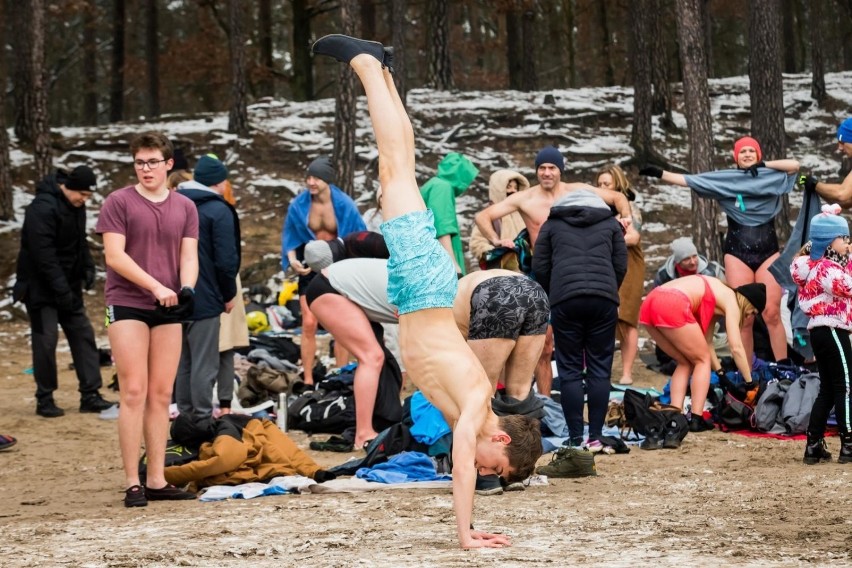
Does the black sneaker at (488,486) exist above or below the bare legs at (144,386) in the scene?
below

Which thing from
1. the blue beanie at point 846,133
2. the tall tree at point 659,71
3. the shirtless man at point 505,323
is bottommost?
the shirtless man at point 505,323

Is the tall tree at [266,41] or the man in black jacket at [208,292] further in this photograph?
the tall tree at [266,41]

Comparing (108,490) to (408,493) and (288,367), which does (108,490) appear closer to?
(408,493)

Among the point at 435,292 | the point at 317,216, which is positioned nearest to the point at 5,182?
the point at 317,216

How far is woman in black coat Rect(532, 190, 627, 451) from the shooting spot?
8008 millimetres

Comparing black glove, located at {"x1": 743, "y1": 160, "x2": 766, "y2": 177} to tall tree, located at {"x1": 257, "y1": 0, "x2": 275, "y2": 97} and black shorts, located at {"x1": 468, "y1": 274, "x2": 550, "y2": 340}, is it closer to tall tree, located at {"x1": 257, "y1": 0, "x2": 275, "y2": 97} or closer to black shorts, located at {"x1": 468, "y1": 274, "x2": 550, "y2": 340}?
black shorts, located at {"x1": 468, "y1": 274, "x2": 550, "y2": 340}

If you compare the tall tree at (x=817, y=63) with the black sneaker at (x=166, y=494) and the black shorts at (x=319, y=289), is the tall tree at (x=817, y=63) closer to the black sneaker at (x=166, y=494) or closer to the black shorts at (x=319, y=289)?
the black shorts at (x=319, y=289)

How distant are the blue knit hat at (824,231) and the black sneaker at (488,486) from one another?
2.81 metres

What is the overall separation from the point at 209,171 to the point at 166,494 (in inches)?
127

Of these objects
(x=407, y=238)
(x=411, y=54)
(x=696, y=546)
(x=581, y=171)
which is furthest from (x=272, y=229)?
(x=411, y=54)

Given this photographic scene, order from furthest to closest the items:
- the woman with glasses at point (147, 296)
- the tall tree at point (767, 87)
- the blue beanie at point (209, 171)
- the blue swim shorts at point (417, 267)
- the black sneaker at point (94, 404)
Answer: the tall tree at point (767, 87)
the black sneaker at point (94, 404)
the blue beanie at point (209, 171)
the woman with glasses at point (147, 296)
the blue swim shorts at point (417, 267)

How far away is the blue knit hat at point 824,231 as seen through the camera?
25.7ft

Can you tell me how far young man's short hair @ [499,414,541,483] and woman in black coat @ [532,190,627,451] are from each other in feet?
7.10

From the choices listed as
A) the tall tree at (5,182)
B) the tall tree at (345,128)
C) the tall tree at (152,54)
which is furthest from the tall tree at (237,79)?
the tall tree at (152,54)
